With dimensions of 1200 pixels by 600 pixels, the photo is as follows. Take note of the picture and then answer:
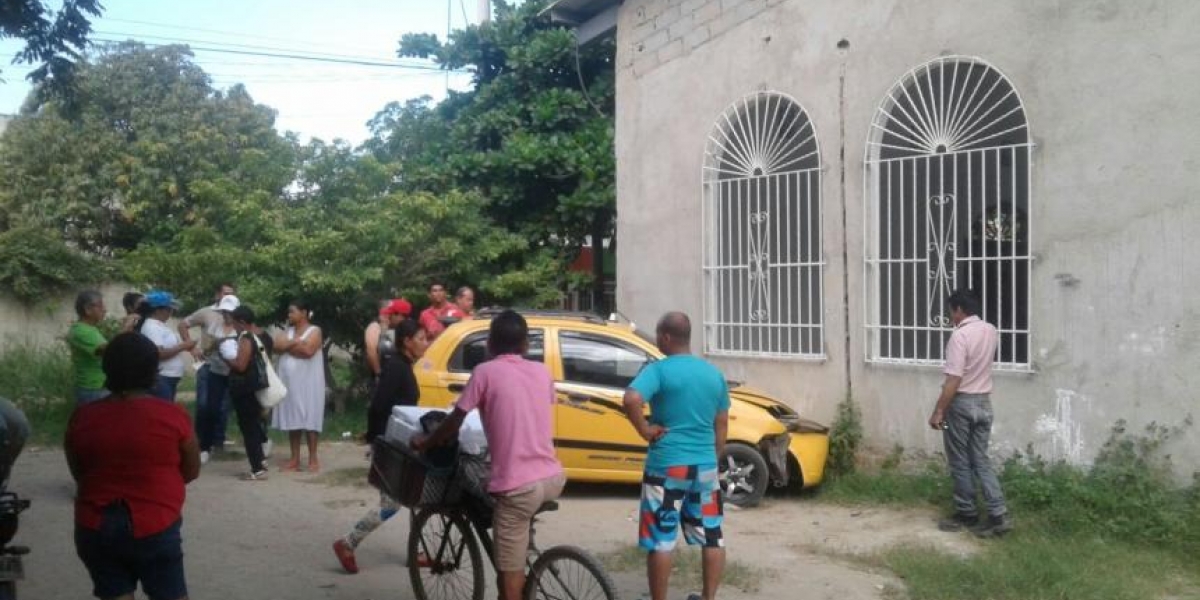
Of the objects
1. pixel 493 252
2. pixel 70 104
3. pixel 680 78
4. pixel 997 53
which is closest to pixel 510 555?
pixel 70 104

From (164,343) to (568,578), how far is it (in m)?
5.96

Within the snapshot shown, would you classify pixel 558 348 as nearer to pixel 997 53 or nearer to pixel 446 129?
pixel 997 53

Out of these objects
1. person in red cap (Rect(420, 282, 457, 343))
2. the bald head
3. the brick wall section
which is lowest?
the bald head

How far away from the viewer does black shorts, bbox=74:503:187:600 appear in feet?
13.7

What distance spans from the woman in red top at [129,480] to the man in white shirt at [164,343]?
5.50 m

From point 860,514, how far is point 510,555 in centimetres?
448

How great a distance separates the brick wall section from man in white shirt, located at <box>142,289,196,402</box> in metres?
5.26

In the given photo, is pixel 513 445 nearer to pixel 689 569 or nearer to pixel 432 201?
pixel 689 569

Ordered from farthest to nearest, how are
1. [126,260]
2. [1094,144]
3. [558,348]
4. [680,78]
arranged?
[126,260]
[680,78]
[558,348]
[1094,144]

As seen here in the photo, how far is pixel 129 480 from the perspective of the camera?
166 inches

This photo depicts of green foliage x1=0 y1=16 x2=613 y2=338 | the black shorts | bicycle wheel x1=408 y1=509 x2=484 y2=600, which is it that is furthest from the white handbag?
the black shorts

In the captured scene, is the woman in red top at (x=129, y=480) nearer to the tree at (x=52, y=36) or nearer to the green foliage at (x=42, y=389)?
the tree at (x=52, y=36)

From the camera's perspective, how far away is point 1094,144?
820cm

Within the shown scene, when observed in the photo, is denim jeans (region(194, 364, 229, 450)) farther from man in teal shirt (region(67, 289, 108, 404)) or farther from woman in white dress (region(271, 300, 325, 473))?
man in teal shirt (region(67, 289, 108, 404))
